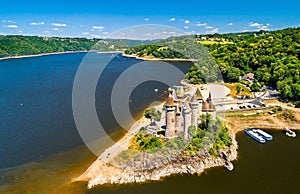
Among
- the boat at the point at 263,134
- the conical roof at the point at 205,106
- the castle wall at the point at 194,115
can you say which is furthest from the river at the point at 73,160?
the conical roof at the point at 205,106

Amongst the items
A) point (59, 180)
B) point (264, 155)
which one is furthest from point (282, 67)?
point (59, 180)

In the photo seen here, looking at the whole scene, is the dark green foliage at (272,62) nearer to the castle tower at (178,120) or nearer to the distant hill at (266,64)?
the distant hill at (266,64)

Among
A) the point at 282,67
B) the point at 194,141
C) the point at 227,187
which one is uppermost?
the point at 282,67

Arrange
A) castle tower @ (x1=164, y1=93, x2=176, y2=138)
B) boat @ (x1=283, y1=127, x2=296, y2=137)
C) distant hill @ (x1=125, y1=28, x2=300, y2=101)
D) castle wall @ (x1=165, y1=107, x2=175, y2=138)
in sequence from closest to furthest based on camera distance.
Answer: castle tower @ (x1=164, y1=93, x2=176, y2=138), castle wall @ (x1=165, y1=107, x2=175, y2=138), boat @ (x1=283, y1=127, x2=296, y2=137), distant hill @ (x1=125, y1=28, x2=300, y2=101)

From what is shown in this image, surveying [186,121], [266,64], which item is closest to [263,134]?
[186,121]

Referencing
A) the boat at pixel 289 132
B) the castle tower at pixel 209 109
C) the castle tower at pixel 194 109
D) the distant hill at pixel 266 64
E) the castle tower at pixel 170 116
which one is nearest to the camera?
the castle tower at pixel 170 116

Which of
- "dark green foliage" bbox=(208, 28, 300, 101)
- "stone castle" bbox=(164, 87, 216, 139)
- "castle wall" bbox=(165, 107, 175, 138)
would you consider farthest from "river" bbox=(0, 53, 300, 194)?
"dark green foliage" bbox=(208, 28, 300, 101)

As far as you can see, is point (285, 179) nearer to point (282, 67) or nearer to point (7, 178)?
point (7, 178)

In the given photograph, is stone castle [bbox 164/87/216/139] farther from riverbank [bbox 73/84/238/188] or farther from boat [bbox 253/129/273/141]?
boat [bbox 253/129/273/141]

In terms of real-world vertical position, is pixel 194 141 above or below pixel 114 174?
above
